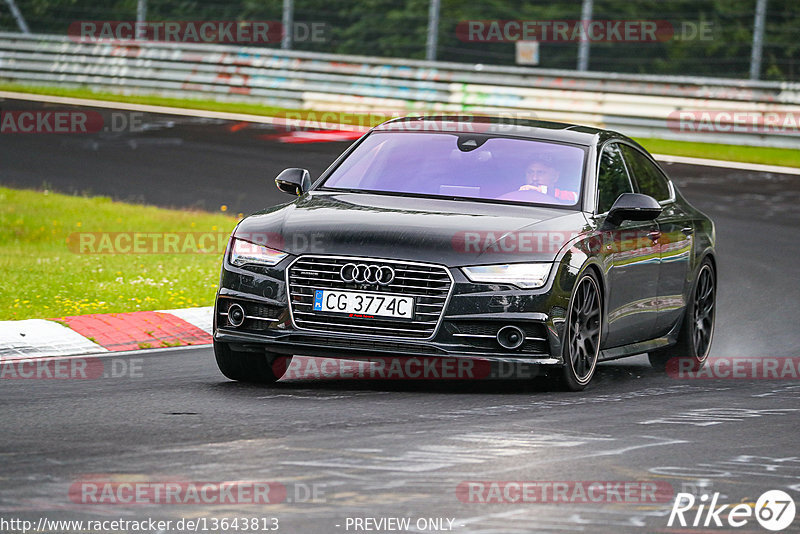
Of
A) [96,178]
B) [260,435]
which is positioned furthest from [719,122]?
[260,435]

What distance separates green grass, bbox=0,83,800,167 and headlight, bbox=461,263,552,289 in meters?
15.9

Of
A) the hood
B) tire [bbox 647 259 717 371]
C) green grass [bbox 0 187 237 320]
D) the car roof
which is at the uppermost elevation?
the car roof

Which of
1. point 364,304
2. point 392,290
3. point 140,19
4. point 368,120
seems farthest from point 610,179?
point 140,19

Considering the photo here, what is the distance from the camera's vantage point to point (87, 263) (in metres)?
14.4

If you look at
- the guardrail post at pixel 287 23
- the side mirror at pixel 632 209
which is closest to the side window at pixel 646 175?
the side mirror at pixel 632 209

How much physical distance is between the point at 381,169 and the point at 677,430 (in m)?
2.90

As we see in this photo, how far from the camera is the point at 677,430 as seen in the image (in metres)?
7.86

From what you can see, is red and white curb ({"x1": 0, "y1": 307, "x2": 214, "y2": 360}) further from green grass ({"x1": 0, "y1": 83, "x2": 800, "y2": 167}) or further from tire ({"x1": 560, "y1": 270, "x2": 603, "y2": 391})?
green grass ({"x1": 0, "y1": 83, "x2": 800, "y2": 167})

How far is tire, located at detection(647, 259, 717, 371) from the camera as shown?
10.9 m

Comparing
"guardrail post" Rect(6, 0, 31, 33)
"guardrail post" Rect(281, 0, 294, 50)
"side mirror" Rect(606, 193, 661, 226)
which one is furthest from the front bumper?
"guardrail post" Rect(6, 0, 31, 33)

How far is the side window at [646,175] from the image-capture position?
34.7ft

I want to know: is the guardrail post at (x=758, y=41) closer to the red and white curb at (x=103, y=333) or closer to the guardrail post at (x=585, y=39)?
the guardrail post at (x=585, y=39)

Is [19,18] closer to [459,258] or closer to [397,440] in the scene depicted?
[459,258]

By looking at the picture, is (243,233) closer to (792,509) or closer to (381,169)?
(381,169)
